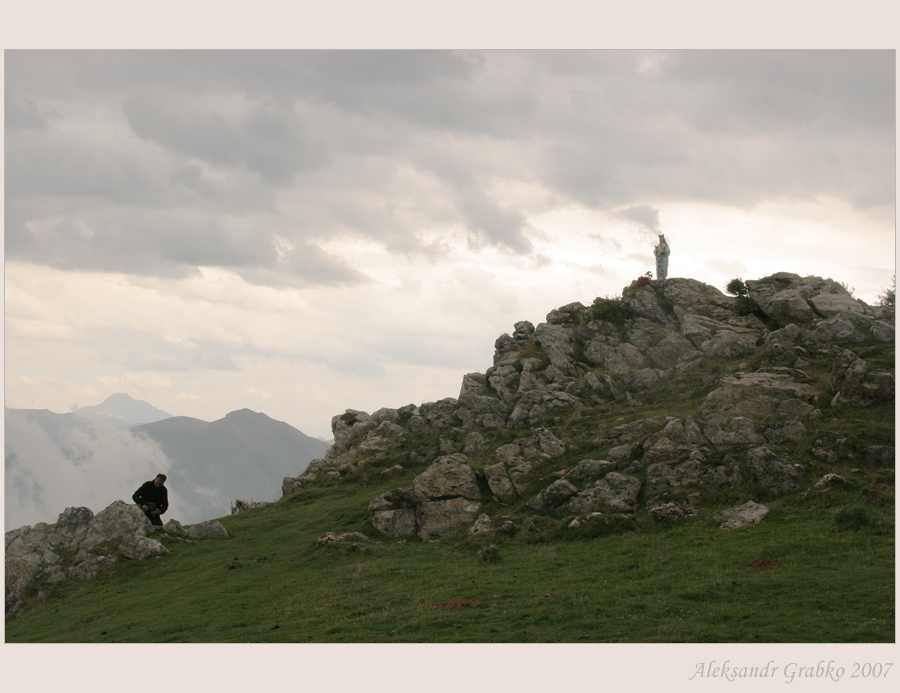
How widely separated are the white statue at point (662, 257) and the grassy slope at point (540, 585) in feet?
97.1

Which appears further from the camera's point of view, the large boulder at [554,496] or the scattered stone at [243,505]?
the scattered stone at [243,505]

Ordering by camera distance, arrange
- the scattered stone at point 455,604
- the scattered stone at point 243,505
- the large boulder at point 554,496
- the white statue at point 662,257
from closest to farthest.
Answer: the scattered stone at point 455,604, the large boulder at point 554,496, the scattered stone at point 243,505, the white statue at point 662,257

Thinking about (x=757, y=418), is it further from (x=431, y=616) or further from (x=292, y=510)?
(x=292, y=510)

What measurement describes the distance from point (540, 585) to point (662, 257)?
1947 inches

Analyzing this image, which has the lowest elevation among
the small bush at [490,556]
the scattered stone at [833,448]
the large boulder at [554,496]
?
the small bush at [490,556]

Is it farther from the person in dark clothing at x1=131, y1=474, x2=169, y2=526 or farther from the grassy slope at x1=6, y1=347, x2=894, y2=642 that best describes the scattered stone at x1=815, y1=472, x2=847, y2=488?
the person in dark clothing at x1=131, y1=474, x2=169, y2=526

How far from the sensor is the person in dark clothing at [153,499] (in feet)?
132

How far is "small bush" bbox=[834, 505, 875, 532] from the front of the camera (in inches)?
1062

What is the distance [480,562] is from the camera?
30172 mm

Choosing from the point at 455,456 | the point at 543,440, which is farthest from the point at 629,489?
the point at 455,456

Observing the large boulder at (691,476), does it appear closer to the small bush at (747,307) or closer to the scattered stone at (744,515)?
the scattered stone at (744,515)

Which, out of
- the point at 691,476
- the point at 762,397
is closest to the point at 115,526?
the point at 691,476

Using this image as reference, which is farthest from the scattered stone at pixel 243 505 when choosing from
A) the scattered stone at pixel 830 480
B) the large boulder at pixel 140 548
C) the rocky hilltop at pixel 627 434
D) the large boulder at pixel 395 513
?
the scattered stone at pixel 830 480

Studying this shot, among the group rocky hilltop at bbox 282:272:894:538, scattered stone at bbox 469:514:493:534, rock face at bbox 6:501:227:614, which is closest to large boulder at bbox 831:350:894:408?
rocky hilltop at bbox 282:272:894:538
